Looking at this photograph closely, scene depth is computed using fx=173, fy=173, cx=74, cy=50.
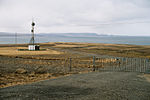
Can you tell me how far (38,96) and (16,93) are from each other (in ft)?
3.90

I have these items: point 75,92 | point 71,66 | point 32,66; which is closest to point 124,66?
point 71,66

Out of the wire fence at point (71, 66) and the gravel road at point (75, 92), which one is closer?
the gravel road at point (75, 92)

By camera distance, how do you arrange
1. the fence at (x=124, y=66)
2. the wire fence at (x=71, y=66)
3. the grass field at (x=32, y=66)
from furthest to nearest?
the wire fence at (x=71, y=66) → the fence at (x=124, y=66) → the grass field at (x=32, y=66)

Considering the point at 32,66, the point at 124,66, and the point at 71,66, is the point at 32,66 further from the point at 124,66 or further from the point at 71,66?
the point at 124,66

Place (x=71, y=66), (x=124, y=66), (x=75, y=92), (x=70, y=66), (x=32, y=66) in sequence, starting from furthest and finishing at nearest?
(x=124, y=66) → (x=71, y=66) → (x=32, y=66) → (x=70, y=66) → (x=75, y=92)

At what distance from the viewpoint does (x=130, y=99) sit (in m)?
8.04

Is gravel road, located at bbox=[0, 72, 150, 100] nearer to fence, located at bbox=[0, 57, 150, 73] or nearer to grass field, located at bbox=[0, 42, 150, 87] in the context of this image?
grass field, located at bbox=[0, 42, 150, 87]

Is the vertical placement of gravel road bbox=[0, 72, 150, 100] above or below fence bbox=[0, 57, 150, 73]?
above

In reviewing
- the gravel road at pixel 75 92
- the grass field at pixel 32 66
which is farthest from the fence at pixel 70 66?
the gravel road at pixel 75 92

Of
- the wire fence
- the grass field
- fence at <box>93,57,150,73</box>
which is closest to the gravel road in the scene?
the grass field

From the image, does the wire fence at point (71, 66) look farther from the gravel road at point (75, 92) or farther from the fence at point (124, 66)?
the gravel road at point (75, 92)

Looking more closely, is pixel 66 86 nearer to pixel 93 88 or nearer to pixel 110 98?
pixel 93 88

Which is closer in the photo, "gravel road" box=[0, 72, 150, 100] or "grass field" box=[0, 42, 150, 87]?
"gravel road" box=[0, 72, 150, 100]

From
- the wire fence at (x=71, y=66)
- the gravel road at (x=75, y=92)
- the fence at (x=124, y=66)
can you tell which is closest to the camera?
the gravel road at (x=75, y=92)
